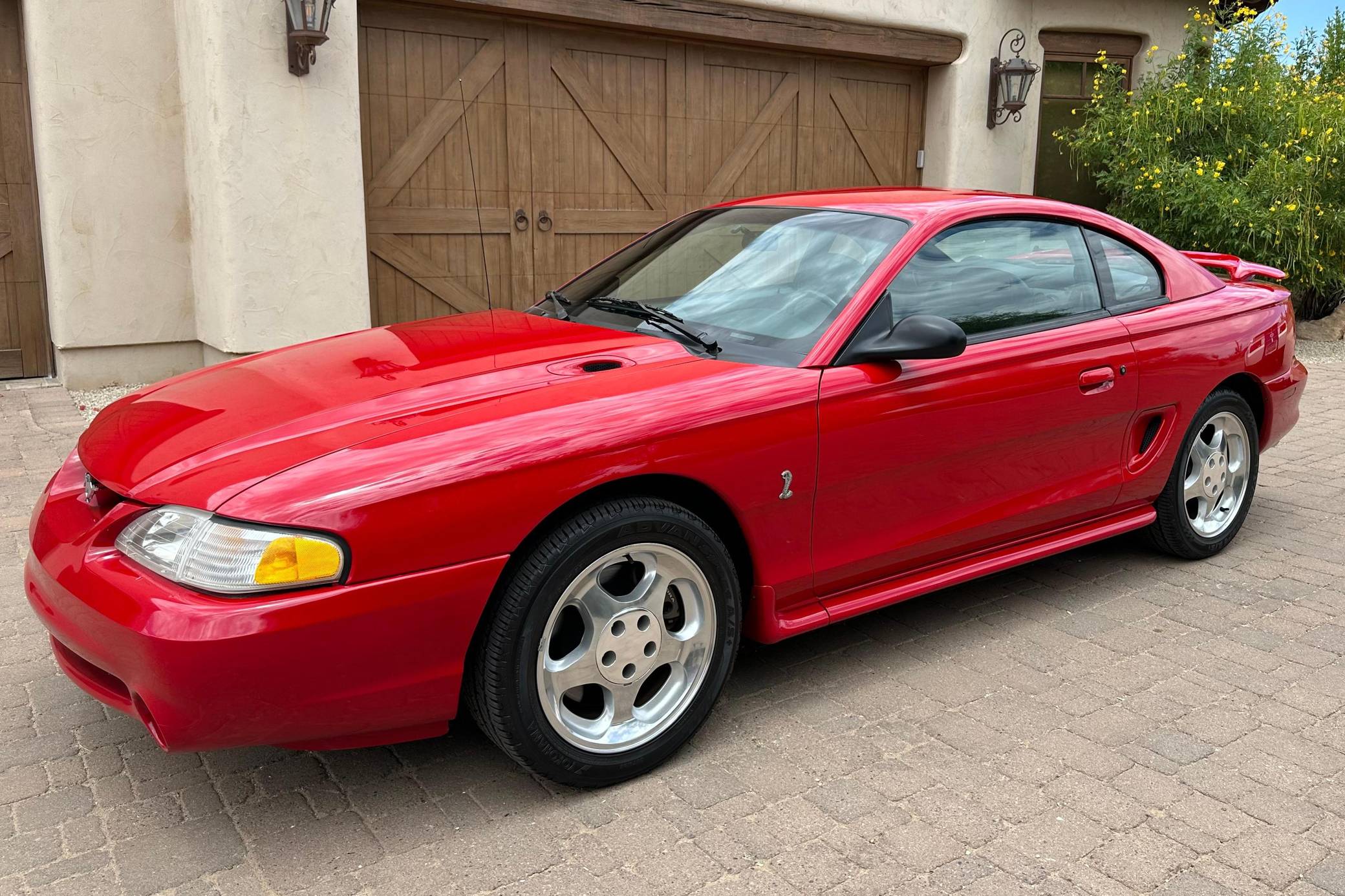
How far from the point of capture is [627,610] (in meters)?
2.86

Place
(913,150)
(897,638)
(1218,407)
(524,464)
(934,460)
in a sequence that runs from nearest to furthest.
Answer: (524,464) < (934,460) < (897,638) < (1218,407) < (913,150)

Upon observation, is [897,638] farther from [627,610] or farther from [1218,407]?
[1218,407]

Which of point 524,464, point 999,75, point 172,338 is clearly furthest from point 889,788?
point 999,75

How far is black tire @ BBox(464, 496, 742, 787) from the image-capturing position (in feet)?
8.61

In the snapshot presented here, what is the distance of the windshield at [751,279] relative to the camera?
341 cm

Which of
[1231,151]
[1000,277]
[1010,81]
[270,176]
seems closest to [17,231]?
[270,176]

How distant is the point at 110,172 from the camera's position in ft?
24.2

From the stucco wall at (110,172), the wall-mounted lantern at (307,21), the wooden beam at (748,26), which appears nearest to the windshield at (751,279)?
the wall-mounted lantern at (307,21)

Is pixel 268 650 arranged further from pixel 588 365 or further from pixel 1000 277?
pixel 1000 277

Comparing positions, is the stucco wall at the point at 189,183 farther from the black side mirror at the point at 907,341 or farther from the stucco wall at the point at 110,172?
the black side mirror at the point at 907,341

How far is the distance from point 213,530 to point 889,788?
177 cm

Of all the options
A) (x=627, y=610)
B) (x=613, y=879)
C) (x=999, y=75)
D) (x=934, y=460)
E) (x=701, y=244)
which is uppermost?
(x=999, y=75)

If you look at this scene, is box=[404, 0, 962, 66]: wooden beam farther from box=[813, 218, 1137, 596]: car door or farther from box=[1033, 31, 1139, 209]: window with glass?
box=[813, 218, 1137, 596]: car door

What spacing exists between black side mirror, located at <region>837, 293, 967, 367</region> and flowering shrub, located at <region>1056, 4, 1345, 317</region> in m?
7.86
